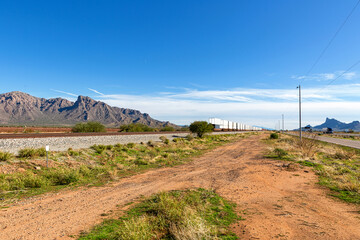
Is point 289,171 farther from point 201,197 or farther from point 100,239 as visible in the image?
point 100,239

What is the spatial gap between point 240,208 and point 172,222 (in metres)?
2.79

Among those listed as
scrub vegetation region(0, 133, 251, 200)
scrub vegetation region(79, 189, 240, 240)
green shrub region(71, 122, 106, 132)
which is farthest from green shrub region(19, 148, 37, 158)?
green shrub region(71, 122, 106, 132)

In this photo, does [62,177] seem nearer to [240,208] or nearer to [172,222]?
[172,222]

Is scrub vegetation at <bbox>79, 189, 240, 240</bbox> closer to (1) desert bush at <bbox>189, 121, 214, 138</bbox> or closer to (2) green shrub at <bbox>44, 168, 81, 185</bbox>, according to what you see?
(2) green shrub at <bbox>44, 168, 81, 185</bbox>

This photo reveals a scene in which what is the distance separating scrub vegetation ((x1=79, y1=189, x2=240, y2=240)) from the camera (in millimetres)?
4496

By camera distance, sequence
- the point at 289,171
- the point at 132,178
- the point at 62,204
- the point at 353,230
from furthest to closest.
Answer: the point at 289,171 < the point at 132,178 < the point at 62,204 < the point at 353,230

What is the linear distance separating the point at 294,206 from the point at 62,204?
8.47 m

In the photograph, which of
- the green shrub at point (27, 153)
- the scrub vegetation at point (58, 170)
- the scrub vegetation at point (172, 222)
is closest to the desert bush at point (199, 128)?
the scrub vegetation at point (58, 170)

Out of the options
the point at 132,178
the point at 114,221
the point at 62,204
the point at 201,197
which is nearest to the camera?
the point at 114,221

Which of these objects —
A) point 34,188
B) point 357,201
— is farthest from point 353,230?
point 34,188

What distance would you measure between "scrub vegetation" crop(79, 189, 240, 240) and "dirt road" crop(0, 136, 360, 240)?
510mm

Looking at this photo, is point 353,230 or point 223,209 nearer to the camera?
point 353,230

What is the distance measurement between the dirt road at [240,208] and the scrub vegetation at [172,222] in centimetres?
51

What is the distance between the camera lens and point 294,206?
267 inches
